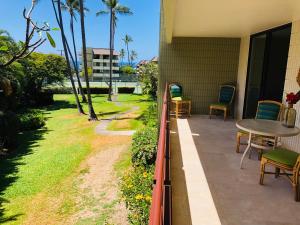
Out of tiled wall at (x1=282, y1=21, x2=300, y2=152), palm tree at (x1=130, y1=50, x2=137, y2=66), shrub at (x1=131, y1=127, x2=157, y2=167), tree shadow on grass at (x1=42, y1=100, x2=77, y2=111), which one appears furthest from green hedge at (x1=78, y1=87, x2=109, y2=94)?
palm tree at (x1=130, y1=50, x2=137, y2=66)

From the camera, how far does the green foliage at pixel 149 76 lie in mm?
19108

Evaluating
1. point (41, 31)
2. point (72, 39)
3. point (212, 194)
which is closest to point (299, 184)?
point (212, 194)

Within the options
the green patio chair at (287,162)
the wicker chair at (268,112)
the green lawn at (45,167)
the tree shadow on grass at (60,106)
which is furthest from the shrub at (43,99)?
the green patio chair at (287,162)

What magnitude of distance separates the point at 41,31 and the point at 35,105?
20.5m

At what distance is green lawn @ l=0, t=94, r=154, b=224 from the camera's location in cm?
655

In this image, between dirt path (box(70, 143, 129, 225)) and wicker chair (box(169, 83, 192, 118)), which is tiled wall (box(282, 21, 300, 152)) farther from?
dirt path (box(70, 143, 129, 225))

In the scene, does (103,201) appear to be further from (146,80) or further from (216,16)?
(146,80)

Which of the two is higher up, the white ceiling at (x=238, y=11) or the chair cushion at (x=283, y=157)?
the white ceiling at (x=238, y=11)

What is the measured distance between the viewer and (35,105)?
20.7 metres

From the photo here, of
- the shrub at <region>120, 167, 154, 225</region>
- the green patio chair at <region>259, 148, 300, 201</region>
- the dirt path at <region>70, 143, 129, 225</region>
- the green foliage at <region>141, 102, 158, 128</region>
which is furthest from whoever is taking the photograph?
the green foliage at <region>141, 102, 158, 128</region>

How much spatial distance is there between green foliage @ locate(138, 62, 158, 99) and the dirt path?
10.3m

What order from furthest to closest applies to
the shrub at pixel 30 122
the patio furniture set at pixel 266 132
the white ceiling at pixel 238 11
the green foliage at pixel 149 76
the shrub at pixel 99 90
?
the shrub at pixel 99 90
the green foliage at pixel 149 76
the shrub at pixel 30 122
the white ceiling at pixel 238 11
the patio furniture set at pixel 266 132

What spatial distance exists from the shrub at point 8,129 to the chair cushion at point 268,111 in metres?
10.3

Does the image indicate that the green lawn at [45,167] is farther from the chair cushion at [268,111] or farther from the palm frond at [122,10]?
the palm frond at [122,10]
